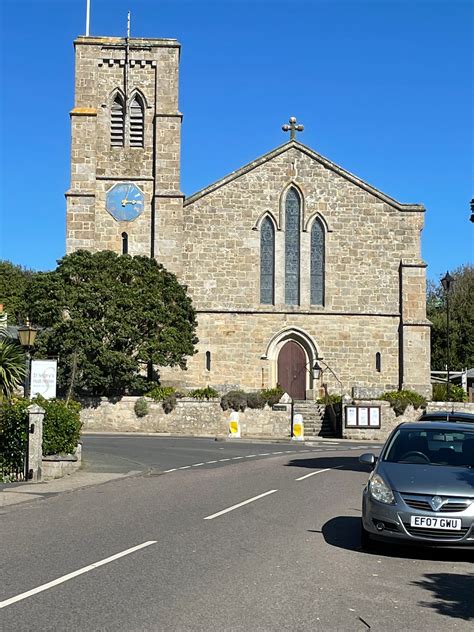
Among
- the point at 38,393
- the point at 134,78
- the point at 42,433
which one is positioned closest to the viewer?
the point at 42,433

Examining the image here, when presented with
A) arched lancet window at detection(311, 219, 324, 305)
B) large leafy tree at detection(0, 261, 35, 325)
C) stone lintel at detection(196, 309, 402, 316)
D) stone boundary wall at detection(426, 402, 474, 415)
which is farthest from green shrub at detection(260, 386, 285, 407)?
large leafy tree at detection(0, 261, 35, 325)

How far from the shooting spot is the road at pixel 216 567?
664 centimetres

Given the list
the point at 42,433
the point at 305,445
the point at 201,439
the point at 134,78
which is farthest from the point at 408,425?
the point at 134,78

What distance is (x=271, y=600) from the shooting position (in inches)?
280

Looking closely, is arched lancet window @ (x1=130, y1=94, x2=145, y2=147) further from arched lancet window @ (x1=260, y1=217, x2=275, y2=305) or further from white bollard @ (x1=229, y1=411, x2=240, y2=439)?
white bollard @ (x1=229, y1=411, x2=240, y2=439)

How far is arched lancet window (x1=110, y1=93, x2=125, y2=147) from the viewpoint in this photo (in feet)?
136

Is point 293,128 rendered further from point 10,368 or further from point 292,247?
point 10,368

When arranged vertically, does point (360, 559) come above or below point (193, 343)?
below

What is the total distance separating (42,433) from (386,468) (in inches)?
379

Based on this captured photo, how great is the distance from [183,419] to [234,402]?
2360 millimetres

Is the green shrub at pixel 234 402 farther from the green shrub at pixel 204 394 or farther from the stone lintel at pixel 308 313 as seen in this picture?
the stone lintel at pixel 308 313

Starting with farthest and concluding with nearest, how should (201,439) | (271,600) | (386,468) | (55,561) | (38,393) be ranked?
(201,439), (38,393), (386,468), (55,561), (271,600)

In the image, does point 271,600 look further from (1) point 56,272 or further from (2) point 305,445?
(1) point 56,272

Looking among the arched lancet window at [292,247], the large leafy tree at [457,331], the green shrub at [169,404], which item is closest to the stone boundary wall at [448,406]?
the arched lancet window at [292,247]
